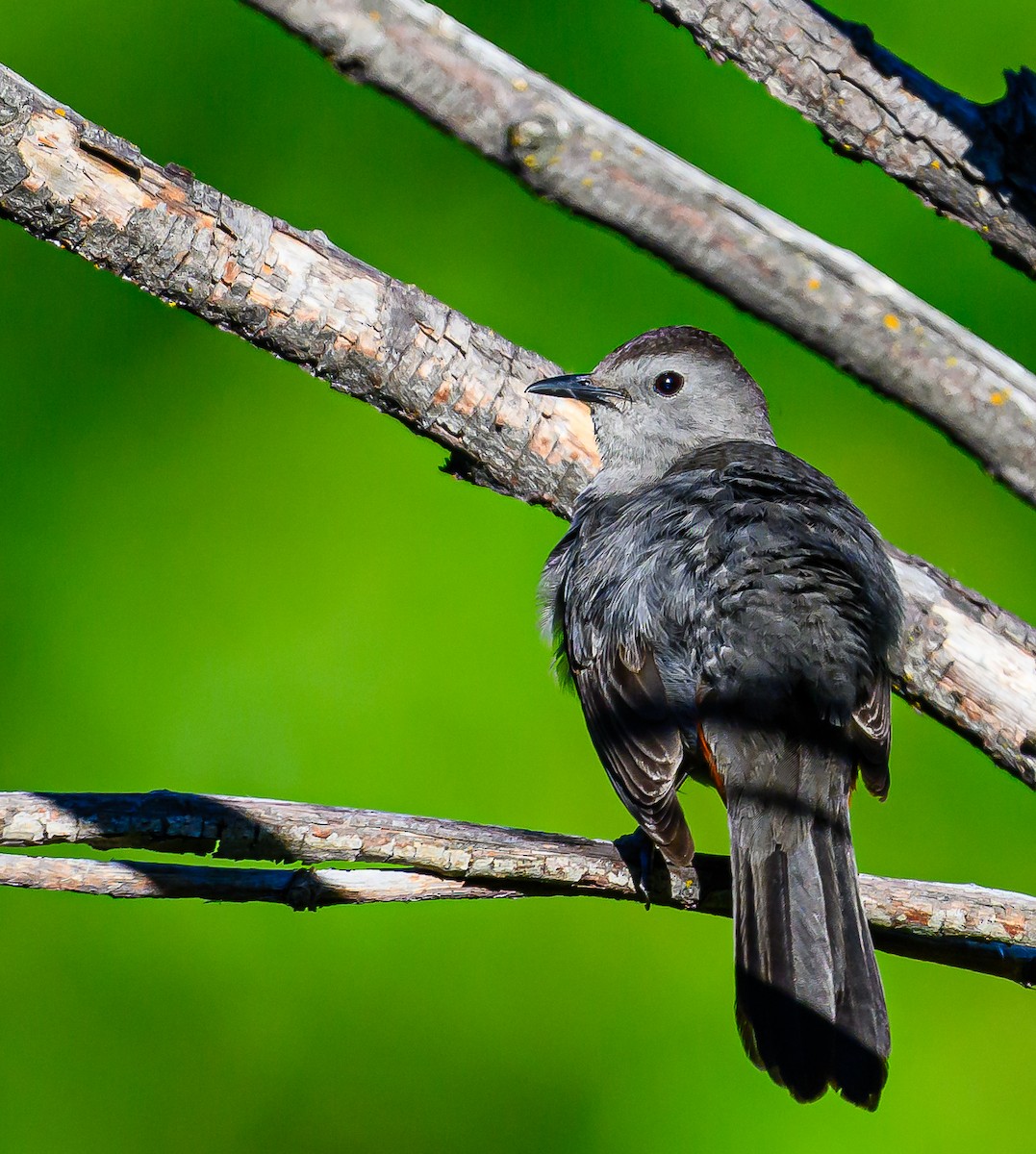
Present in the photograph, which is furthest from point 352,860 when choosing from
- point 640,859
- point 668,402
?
point 668,402

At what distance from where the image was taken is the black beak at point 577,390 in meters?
2.84

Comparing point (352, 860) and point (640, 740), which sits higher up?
point (640, 740)

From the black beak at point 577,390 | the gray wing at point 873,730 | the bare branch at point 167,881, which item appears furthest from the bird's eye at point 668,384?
the bare branch at point 167,881

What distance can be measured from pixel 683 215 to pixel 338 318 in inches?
37.9

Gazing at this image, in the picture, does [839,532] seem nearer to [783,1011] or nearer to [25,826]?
[783,1011]

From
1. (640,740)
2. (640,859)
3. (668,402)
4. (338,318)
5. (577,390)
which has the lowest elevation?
(640,859)

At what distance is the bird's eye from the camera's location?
3414 mm

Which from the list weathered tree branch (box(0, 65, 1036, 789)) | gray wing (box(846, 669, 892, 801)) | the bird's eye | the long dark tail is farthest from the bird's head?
the long dark tail

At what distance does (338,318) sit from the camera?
254cm

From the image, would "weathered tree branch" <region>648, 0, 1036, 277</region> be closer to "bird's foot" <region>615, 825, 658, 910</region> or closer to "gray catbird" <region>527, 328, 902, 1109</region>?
"gray catbird" <region>527, 328, 902, 1109</region>

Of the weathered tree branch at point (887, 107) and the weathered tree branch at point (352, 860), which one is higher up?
the weathered tree branch at point (887, 107)

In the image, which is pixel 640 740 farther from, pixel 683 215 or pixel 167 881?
pixel 683 215

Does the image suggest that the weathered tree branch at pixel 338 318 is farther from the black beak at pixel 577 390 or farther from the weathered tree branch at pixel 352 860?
the weathered tree branch at pixel 352 860

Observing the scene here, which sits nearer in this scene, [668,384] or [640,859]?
[640,859]
